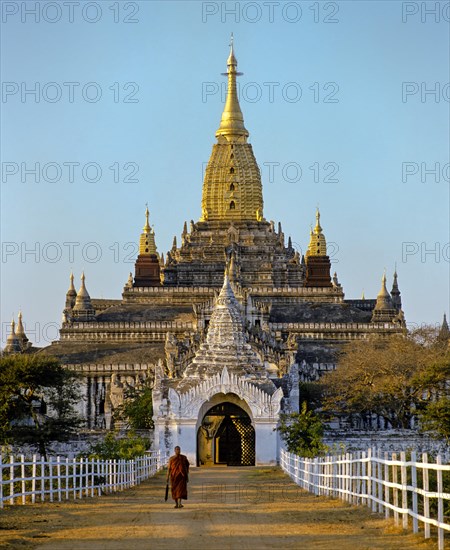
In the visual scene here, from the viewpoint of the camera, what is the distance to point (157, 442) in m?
60.4

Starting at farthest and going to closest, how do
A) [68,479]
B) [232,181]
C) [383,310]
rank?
[232,181] → [383,310] → [68,479]

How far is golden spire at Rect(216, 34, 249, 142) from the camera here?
364 ft

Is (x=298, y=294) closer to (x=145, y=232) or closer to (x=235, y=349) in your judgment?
(x=145, y=232)

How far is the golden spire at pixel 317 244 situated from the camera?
119 meters

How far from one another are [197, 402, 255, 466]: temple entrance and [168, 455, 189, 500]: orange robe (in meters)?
26.5

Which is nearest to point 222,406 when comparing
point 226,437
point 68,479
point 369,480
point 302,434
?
point 226,437

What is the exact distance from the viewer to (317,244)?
119250 millimetres

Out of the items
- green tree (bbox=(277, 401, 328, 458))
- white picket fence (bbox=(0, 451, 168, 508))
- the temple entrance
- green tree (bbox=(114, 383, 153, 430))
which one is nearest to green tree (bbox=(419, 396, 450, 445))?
green tree (bbox=(277, 401, 328, 458))

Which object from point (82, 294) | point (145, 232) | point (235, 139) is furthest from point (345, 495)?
point (145, 232)

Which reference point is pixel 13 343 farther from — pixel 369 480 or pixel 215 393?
pixel 369 480

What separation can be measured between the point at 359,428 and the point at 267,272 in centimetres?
3062

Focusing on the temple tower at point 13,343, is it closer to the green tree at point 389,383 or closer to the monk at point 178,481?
the green tree at point 389,383

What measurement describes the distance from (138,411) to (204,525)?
41190mm

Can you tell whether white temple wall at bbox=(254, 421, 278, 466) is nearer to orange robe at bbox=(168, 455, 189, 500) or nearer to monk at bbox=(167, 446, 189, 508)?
orange robe at bbox=(168, 455, 189, 500)
